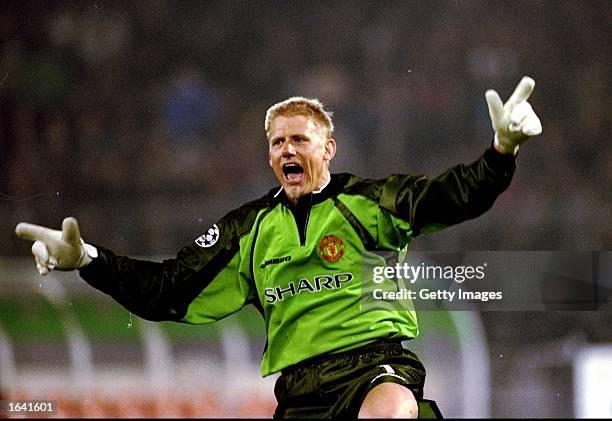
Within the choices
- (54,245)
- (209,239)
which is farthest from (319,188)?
(54,245)

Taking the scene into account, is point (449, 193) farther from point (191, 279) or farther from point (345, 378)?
point (191, 279)

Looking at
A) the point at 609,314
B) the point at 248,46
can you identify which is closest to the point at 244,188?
the point at 248,46

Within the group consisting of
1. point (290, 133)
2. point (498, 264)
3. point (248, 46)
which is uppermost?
point (248, 46)

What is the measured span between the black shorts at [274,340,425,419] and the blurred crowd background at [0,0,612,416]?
0.75 metres

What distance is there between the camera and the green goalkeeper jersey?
10.5 ft

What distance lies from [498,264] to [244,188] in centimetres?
102

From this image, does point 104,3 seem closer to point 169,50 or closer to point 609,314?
point 169,50

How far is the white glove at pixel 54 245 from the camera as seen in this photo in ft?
10.9

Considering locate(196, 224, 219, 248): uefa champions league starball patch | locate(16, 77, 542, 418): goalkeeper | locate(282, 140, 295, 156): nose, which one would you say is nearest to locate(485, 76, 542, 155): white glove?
locate(16, 77, 542, 418): goalkeeper

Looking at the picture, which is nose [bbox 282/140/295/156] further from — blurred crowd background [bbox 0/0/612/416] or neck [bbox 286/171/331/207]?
blurred crowd background [bbox 0/0/612/416]

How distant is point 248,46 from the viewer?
398 centimetres

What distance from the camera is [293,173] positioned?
3473 millimetres

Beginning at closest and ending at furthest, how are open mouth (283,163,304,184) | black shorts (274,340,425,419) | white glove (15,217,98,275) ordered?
black shorts (274,340,425,419), white glove (15,217,98,275), open mouth (283,163,304,184)

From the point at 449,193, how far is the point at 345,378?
2.16ft
